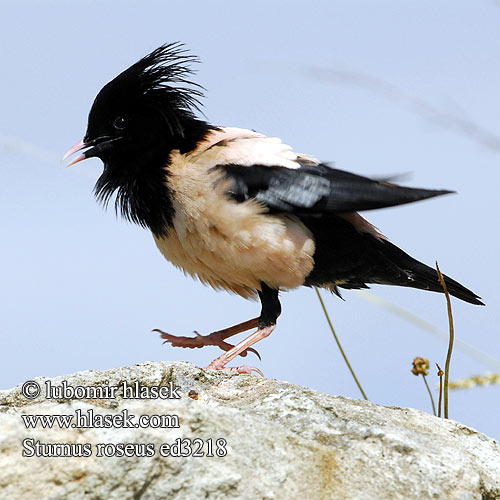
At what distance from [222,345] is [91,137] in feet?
5.51

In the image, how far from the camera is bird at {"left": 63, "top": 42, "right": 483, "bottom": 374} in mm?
4766

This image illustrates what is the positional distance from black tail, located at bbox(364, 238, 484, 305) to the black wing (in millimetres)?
543

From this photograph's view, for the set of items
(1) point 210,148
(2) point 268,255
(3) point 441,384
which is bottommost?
(3) point 441,384

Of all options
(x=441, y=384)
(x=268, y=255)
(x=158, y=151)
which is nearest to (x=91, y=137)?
(x=158, y=151)

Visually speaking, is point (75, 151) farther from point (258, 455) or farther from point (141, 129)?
point (258, 455)

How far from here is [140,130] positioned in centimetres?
527

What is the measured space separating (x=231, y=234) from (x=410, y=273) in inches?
60.5

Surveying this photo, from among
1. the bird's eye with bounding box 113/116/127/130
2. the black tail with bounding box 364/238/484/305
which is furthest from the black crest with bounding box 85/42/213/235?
the black tail with bounding box 364/238/484/305

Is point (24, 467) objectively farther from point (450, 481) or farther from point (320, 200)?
point (320, 200)

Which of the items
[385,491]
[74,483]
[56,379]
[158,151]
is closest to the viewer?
[74,483]

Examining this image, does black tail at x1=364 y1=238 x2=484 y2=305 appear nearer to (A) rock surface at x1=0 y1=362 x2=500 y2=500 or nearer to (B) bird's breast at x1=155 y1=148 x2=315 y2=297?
(B) bird's breast at x1=155 y1=148 x2=315 y2=297

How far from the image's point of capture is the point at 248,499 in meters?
2.85

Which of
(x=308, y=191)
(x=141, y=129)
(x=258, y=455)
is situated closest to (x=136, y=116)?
(x=141, y=129)

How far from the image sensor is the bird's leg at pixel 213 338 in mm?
5316
